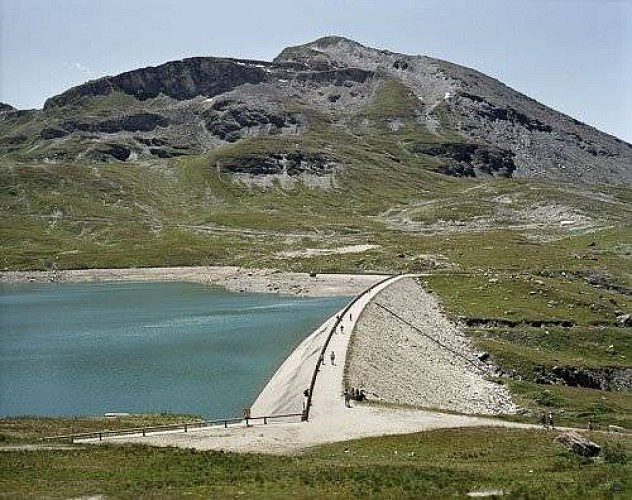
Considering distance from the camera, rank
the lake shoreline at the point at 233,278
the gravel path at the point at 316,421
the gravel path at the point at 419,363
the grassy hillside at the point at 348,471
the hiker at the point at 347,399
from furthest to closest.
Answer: the lake shoreline at the point at 233,278 < the gravel path at the point at 419,363 < the hiker at the point at 347,399 < the gravel path at the point at 316,421 < the grassy hillside at the point at 348,471

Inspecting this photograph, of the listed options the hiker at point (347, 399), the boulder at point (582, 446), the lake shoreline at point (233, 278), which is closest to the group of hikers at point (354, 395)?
the hiker at point (347, 399)

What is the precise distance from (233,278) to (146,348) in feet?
258

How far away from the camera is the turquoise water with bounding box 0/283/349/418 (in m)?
66.8

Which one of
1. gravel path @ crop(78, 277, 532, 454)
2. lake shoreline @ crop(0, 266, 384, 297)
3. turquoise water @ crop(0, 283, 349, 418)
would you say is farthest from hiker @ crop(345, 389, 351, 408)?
lake shoreline @ crop(0, 266, 384, 297)

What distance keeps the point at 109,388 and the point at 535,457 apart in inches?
1878

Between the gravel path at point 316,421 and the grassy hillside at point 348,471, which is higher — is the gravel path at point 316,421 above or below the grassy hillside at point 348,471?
below

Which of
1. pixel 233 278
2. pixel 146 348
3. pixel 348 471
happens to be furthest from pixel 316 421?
pixel 233 278

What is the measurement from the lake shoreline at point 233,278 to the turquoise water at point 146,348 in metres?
6.62

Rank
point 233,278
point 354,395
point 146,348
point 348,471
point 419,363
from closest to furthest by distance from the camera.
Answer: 1. point 348,471
2. point 354,395
3. point 419,363
4. point 146,348
5. point 233,278

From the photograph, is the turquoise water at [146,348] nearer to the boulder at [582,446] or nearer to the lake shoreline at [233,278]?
the lake shoreline at [233,278]

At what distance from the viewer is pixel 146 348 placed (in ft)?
302

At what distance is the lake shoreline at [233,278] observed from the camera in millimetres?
147875

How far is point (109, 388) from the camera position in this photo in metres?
71.0

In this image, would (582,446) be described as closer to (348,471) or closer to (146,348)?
(348,471)
